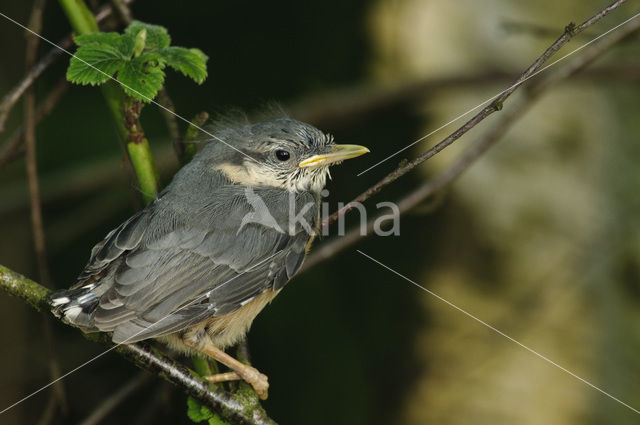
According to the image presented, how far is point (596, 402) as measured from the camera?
5.09m

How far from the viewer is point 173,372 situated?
2492 mm

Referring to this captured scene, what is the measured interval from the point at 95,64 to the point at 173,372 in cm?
106

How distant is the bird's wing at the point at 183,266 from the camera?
2760mm

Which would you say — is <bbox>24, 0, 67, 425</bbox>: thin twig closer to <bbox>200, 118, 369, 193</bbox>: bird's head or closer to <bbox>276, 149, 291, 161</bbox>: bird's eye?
<bbox>200, 118, 369, 193</bbox>: bird's head

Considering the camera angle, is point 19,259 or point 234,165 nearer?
Answer: point 234,165

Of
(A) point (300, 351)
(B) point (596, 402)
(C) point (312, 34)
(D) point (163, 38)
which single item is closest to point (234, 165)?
(D) point (163, 38)

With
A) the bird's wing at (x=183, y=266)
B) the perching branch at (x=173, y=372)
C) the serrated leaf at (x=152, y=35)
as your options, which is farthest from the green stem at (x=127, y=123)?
the perching branch at (x=173, y=372)

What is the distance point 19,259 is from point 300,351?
227 cm

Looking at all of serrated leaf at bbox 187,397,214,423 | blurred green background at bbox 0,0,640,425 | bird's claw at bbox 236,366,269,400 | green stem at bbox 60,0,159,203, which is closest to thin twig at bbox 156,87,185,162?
green stem at bbox 60,0,159,203

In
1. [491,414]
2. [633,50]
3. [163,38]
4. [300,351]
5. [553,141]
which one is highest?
[163,38]

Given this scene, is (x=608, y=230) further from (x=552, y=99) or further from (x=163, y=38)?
(x=163, y=38)

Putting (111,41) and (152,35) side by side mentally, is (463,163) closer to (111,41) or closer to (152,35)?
(152,35)

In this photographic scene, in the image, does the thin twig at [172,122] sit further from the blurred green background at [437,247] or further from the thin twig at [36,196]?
the blurred green background at [437,247]

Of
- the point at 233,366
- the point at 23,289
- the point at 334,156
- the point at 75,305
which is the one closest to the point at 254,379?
the point at 233,366
